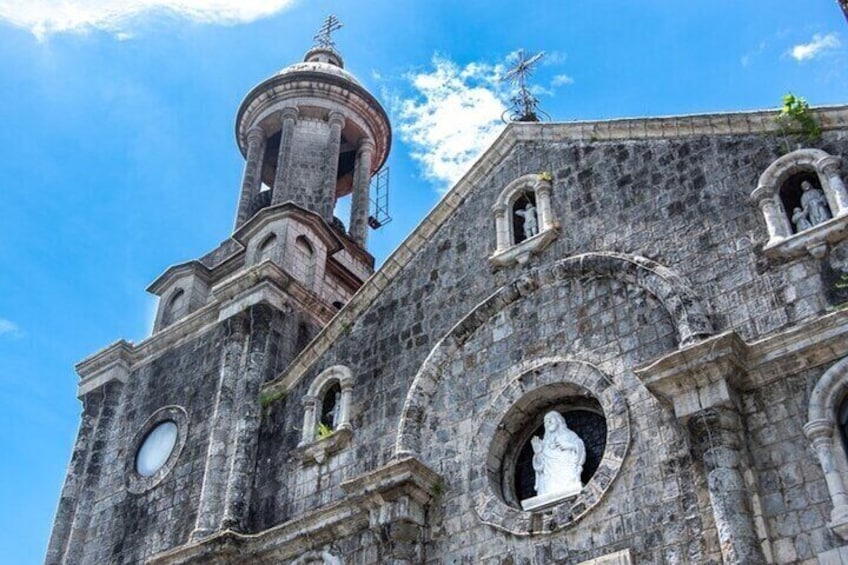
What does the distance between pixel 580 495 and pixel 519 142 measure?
5.96 m

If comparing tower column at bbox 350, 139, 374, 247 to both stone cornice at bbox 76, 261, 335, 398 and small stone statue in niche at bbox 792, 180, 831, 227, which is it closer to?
stone cornice at bbox 76, 261, 335, 398

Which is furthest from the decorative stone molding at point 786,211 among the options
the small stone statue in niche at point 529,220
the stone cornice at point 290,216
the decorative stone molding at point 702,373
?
the stone cornice at point 290,216

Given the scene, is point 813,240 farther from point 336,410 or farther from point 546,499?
point 336,410

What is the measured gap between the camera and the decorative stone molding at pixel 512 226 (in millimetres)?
13602

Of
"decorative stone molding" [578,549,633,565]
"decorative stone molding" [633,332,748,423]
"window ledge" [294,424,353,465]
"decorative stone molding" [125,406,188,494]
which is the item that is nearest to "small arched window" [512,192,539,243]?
"window ledge" [294,424,353,465]

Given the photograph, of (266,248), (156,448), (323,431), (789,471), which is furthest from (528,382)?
(266,248)

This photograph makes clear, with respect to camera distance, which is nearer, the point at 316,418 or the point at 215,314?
the point at 316,418

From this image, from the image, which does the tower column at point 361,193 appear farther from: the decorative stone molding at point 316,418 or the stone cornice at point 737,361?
the stone cornice at point 737,361

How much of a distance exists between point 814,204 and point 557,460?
414 centimetres

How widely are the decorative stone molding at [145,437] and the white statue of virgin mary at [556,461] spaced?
6.61m

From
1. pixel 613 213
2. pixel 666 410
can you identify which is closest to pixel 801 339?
pixel 666 410

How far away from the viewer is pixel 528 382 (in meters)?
12.5

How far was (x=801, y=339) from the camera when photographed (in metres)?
10.3

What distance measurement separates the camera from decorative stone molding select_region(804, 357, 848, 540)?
9.16 metres
